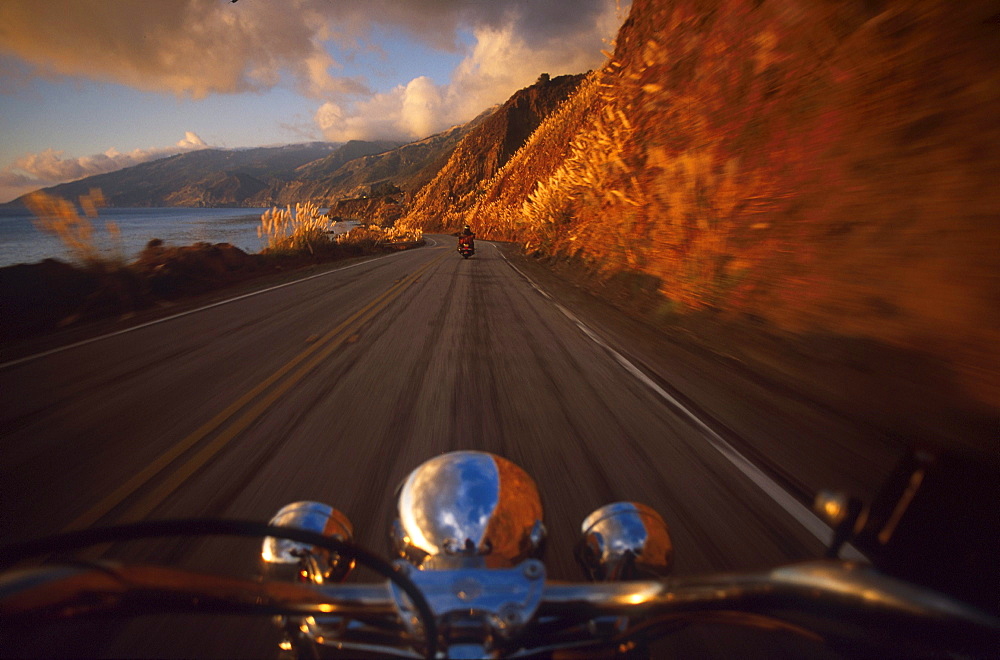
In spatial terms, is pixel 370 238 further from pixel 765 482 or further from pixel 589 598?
pixel 589 598

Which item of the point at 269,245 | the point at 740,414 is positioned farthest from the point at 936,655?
the point at 269,245

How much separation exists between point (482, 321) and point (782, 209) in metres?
5.00

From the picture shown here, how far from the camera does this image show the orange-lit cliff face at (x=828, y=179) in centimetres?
397

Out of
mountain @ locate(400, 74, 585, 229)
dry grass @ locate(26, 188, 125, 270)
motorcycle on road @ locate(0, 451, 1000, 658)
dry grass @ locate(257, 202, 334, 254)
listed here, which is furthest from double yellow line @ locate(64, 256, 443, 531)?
mountain @ locate(400, 74, 585, 229)

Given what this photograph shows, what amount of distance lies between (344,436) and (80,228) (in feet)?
33.5

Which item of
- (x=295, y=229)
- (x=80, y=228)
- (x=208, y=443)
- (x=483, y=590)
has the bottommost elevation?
(x=208, y=443)

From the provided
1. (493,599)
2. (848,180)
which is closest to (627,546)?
(493,599)

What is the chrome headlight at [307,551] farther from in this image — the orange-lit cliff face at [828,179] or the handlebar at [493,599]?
the orange-lit cliff face at [828,179]

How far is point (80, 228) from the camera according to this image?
909 centimetres

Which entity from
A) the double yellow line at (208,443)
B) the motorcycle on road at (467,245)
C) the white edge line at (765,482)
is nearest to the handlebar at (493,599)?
the white edge line at (765,482)

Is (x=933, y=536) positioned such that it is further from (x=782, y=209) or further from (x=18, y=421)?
(x=782, y=209)

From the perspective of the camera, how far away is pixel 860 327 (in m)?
4.55

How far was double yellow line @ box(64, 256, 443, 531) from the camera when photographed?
8.22 ft

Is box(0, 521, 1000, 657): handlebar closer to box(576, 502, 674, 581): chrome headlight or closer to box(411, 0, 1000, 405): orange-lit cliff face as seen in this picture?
box(576, 502, 674, 581): chrome headlight
